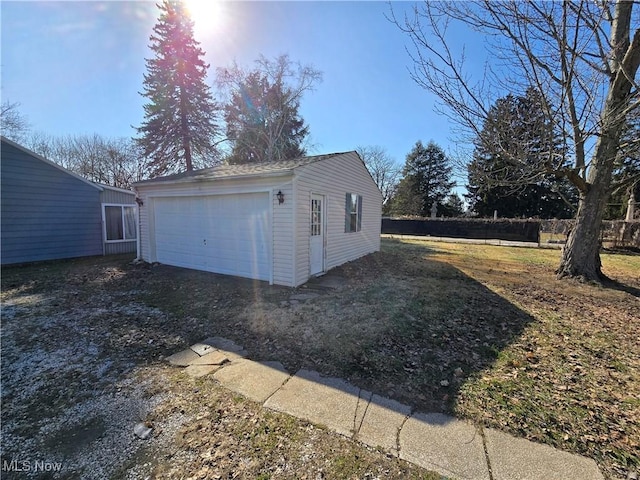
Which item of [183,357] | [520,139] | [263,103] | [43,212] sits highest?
[263,103]

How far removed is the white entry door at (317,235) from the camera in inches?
265

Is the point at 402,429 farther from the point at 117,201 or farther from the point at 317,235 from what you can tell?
the point at 117,201

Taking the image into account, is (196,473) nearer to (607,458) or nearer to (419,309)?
(607,458)

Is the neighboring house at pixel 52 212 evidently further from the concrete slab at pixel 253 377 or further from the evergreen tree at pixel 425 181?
the evergreen tree at pixel 425 181

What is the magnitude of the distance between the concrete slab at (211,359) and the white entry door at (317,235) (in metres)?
3.68

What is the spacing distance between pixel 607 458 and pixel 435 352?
5.26 ft

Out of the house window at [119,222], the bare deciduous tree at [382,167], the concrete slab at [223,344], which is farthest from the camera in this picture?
the bare deciduous tree at [382,167]

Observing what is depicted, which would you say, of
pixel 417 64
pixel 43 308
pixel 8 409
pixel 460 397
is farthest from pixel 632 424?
pixel 43 308

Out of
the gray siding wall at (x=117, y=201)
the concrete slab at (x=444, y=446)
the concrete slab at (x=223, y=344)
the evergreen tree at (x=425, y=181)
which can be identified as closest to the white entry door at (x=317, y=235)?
the concrete slab at (x=223, y=344)

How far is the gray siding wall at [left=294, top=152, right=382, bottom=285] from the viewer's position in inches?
242

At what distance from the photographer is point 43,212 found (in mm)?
8734

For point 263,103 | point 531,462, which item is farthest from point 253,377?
point 263,103

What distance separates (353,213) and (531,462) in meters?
7.57

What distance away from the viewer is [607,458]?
189 cm
